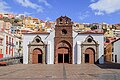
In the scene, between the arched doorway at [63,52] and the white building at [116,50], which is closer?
the arched doorway at [63,52]

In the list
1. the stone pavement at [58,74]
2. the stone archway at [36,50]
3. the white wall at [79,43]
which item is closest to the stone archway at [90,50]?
the white wall at [79,43]

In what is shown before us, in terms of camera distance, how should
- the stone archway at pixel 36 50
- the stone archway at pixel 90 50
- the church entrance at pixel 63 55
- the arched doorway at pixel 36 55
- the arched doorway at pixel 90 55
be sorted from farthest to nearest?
1. the church entrance at pixel 63 55
2. the arched doorway at pixel 36 55
3. the stone archway at pixel 36 50
4. the arched doorway at pixel 90 55
5. the stone archway at pixel 90 50

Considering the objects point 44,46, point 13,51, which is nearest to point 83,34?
point 44,46

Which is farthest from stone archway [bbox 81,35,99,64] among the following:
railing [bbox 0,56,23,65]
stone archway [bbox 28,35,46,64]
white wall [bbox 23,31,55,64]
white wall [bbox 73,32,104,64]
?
railing [bbox 0,56,23,65]

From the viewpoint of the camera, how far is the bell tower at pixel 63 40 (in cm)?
4720

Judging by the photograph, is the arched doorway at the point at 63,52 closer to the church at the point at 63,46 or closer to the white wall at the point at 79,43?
the church at the point at 63,46

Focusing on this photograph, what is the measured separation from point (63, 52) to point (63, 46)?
1.19 metres

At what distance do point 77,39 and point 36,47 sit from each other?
8.19 metres

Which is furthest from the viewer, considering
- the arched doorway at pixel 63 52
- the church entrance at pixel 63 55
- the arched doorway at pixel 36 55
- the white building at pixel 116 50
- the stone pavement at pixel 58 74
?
the white building at pixel 116 50

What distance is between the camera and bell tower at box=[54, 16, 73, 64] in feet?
155

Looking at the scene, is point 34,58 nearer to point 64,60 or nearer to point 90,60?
point 64,60

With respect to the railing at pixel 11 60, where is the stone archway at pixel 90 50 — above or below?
above

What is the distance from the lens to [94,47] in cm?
4634

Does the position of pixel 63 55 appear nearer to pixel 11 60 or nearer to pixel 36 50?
pixel 36 50
